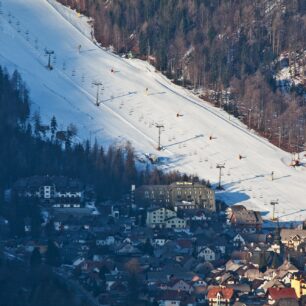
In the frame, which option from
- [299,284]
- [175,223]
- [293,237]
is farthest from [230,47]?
[299,284]

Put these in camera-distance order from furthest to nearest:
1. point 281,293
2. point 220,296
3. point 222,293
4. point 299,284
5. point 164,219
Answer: point 164,219 → point 299,284 → point 281,293 → point 222,293 → point 220,296

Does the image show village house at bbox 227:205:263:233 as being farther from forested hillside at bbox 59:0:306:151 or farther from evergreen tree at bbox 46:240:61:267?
forested hillside at bbox 59:0:306:151

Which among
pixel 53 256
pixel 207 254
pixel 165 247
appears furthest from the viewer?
pixel 165 247

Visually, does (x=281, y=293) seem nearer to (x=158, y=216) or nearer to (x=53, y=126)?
(x=158, y=216)

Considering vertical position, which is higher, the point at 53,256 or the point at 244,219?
the point at 244,219

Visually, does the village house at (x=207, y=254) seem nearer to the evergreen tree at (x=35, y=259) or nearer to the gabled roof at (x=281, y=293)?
the gabled roof at (x=281, y=293)

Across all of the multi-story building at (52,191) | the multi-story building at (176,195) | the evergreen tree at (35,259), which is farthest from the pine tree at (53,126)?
the evergreen tree at (35,259)
